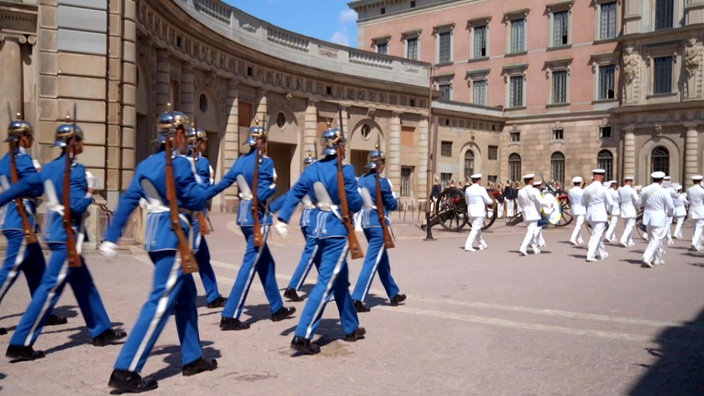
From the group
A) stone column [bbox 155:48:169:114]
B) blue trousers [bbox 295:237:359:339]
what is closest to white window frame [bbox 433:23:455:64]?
stone column [bbox 155:48:169:114]

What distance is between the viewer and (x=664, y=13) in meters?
39.0

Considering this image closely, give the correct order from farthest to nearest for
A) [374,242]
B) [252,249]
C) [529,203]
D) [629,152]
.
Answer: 1. [629,152]
2. [529,203]
3. [374,242]
4. [252,249]

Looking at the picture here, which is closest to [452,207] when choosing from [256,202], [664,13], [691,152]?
[256,202]

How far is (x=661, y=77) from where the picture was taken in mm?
39281

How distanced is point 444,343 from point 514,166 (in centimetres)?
4109

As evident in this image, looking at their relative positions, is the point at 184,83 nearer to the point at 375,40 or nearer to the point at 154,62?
the point at 154,62

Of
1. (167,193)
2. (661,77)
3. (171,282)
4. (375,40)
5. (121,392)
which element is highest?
(375,40)

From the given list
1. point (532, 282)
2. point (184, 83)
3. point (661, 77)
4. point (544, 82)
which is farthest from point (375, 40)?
point (532, 282)

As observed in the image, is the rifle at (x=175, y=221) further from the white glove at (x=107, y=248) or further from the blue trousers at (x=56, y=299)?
the blue trousers at (x=56, y=299)

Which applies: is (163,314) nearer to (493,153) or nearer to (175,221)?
(175,221)

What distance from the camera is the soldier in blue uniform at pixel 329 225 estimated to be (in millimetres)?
6773

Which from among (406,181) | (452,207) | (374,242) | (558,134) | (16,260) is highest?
(558,134)

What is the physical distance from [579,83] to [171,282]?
41.8 m

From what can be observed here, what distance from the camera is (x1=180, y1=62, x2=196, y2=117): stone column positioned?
22.9 m
